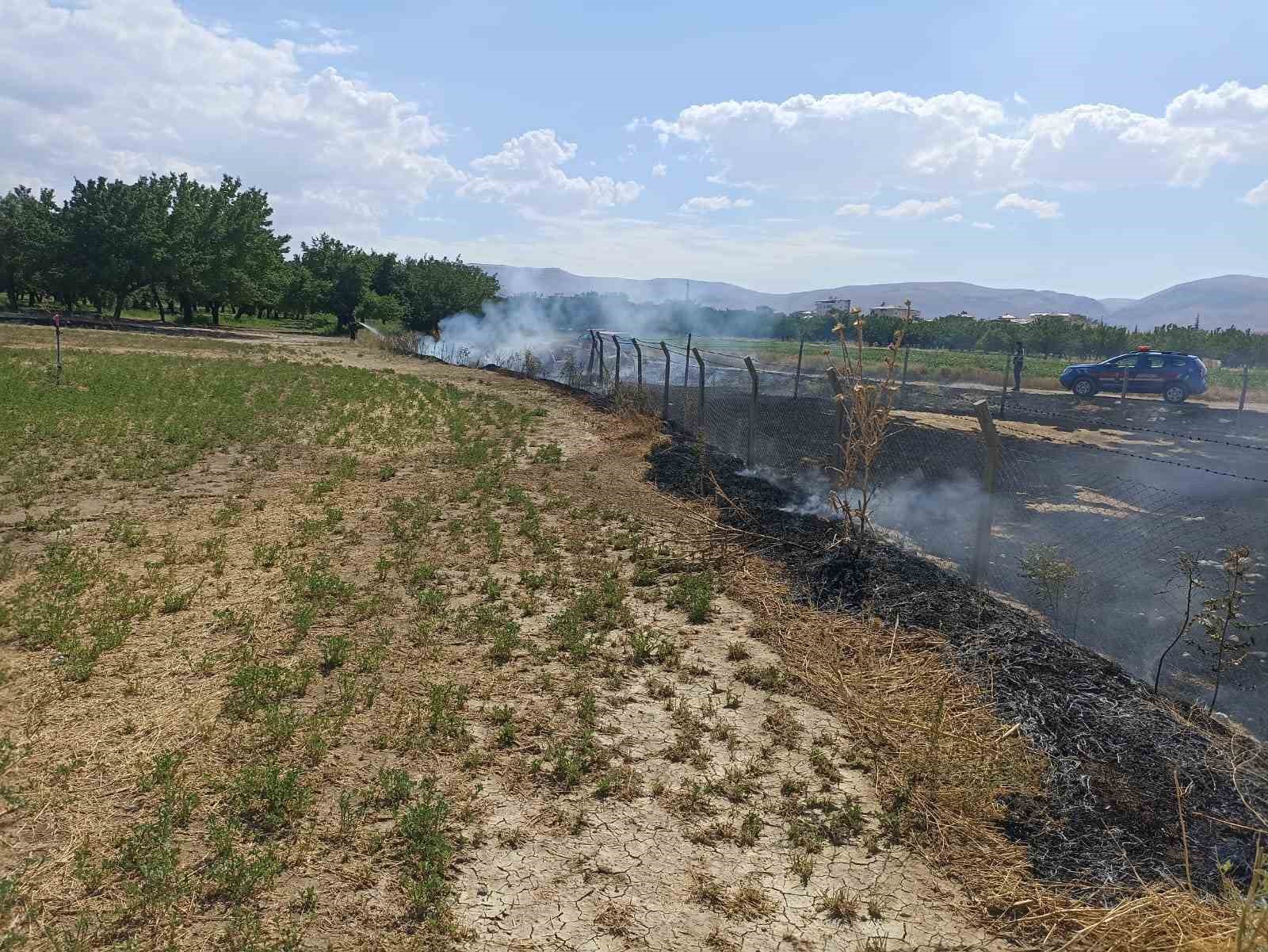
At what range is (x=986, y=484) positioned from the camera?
22.5 feet

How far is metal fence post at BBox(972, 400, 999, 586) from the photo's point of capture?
21.8 ft

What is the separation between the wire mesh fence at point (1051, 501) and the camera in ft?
25.1

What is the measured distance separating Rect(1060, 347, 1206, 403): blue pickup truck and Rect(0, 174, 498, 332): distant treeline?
30.3 m

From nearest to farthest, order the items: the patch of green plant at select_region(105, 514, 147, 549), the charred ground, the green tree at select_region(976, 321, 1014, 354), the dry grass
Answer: the dry grass, the charred ground, the patch of green plant at select_region(105, 514, 147, 549), the green tree at select_region(976, 321, 1014, 354)

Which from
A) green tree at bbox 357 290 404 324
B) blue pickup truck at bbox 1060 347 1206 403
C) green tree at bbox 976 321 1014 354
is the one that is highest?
green tree at bbox 976 321 1014 354

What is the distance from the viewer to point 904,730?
492cm

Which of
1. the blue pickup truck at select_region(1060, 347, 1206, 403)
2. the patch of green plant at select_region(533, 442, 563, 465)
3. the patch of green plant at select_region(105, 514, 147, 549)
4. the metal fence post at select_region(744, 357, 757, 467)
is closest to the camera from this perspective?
the patch of green plant at select_region(105, 514, 147, 549)

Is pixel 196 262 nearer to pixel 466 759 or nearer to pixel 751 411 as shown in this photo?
pixel 751 411

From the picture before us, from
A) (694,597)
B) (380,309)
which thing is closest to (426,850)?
(694,597)

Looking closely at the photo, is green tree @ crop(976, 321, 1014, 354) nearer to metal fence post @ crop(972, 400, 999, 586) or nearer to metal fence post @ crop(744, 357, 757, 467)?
metal fence post @ crop(744, 357, 757, 467)

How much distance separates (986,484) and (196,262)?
1652 inches

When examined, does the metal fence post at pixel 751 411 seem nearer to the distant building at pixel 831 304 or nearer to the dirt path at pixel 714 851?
the distant building at pixel 831 304

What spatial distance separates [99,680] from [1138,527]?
10655mm

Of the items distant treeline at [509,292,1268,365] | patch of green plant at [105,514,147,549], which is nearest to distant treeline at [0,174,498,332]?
distant treeline at [509,292,1268,365]
